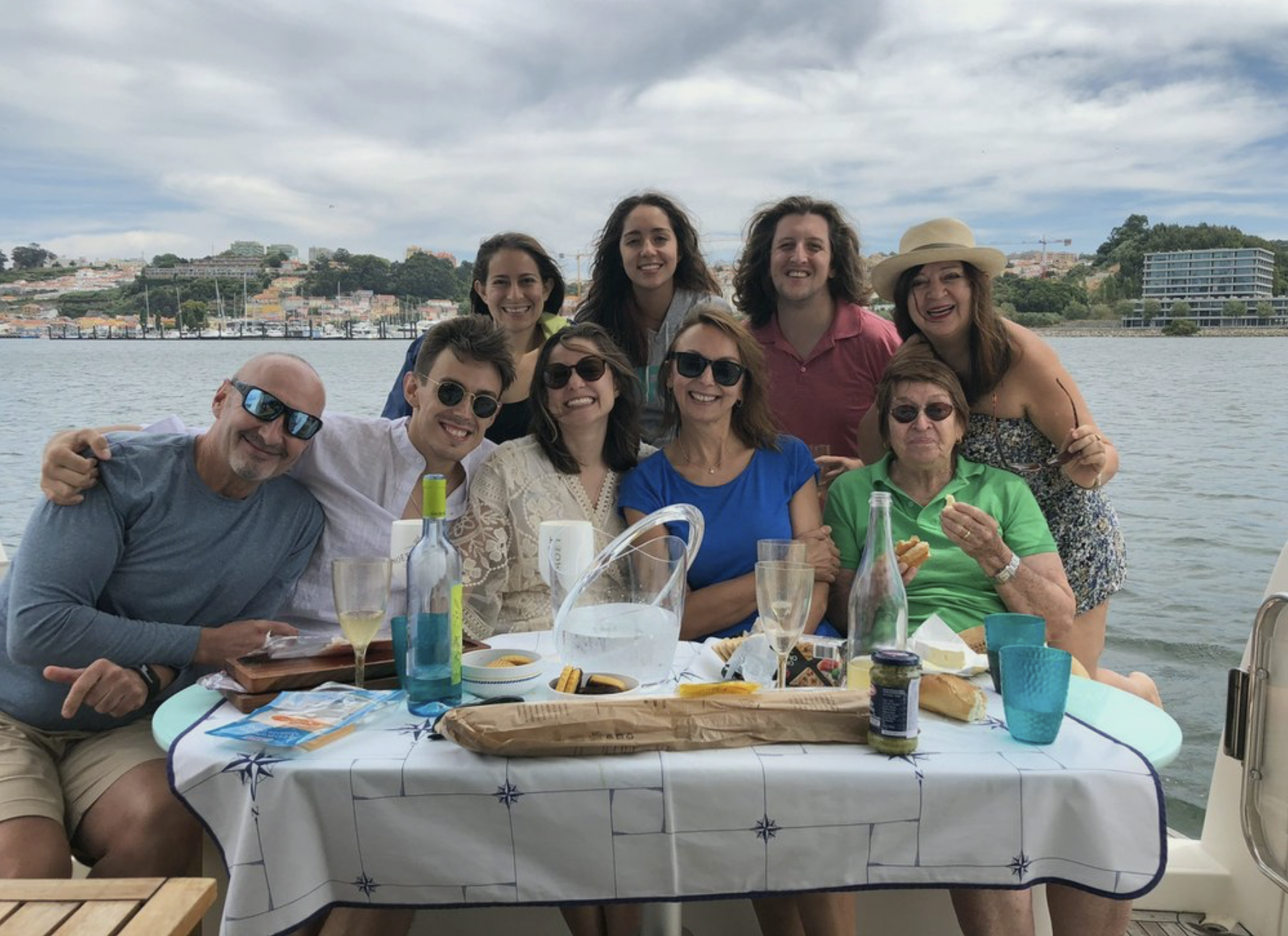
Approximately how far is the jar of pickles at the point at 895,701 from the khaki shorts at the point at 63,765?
59.9 inches

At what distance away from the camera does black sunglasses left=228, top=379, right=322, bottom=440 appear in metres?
2.12

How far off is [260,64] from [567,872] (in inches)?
1858

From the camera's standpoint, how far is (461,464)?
263cm

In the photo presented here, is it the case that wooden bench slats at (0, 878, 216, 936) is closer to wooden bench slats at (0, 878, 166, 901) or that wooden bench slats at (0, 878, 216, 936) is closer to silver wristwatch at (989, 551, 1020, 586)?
wooden bench slats at (0, 878, 166, 901)

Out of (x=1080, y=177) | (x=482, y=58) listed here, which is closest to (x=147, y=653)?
(x=482, y=58)

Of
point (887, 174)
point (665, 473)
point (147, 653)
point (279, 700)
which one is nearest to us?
point (279, 700)

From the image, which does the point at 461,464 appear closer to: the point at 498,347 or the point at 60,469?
the point at 498,347

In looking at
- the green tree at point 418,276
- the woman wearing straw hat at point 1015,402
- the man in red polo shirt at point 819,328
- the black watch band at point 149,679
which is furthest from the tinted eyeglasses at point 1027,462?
the green tree at point 418,276

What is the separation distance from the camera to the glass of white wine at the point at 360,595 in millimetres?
1568

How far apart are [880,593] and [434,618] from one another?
73 centimetres

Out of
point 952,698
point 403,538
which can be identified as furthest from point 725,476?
point 952,698

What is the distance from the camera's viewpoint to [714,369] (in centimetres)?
257

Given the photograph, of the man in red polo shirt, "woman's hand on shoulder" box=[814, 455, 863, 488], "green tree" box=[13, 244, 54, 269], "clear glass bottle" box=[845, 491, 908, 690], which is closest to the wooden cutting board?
"clear glass bottle" box=[845, 491, 908, 690]

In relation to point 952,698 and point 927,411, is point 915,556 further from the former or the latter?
point 927,411
